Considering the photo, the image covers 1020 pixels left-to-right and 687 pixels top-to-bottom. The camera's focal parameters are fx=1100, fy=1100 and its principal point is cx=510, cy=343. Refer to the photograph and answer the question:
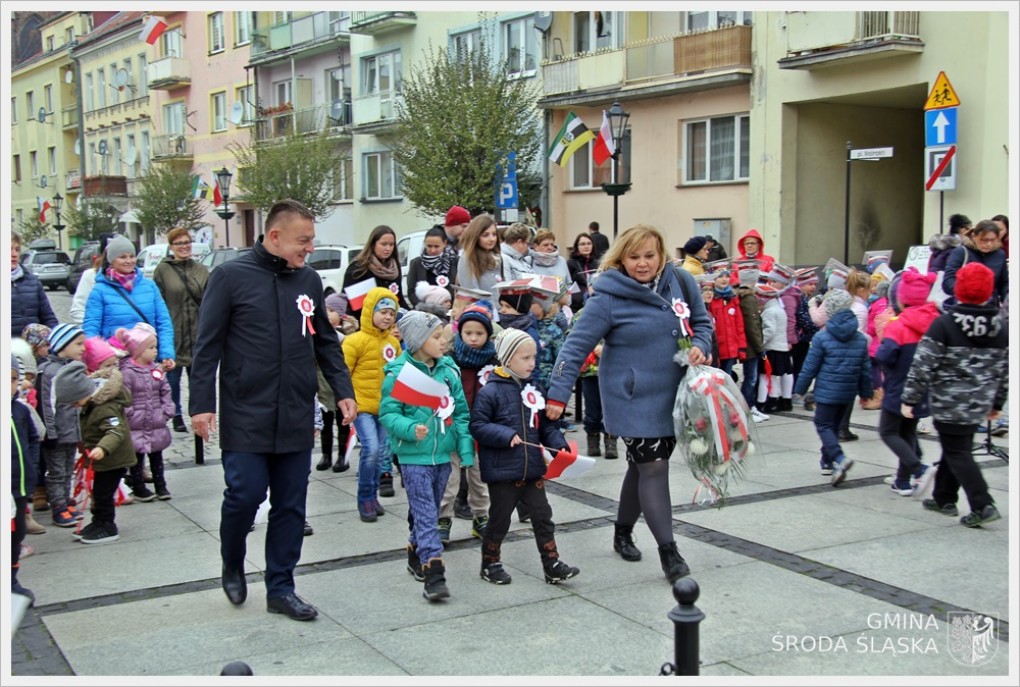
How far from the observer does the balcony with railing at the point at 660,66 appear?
24.3 meters

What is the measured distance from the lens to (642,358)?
19.0 feet

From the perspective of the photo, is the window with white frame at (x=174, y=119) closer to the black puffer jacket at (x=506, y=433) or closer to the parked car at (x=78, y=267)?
the parked car at (x=78, y=267)

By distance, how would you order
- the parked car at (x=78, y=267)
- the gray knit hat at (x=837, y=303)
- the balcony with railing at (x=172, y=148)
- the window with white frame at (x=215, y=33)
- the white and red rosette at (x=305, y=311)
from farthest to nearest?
the balcony with railing at (x=172, y=148) → the window with white frame at (x=215, y=33) → the parked car at (x=78, y=267) → the gray knit hat at (x=837, y=303) → the white and red rosette at (x=305, y=311)

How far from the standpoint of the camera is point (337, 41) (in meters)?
38.6

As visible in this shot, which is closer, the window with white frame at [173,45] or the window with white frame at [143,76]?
the window with white frame at [173,45]

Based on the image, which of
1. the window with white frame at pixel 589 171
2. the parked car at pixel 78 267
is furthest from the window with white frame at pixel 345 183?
the window with white frame at pixel 589 171

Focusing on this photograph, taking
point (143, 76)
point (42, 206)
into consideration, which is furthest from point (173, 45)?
point (42, 206)

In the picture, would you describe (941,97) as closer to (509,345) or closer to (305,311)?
(509,345)

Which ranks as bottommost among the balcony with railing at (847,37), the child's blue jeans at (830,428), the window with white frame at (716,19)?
the child's blue jeans at (830,428)

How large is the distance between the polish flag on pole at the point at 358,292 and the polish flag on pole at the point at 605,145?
1171cm

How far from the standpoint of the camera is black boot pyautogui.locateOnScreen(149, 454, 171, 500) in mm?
7859

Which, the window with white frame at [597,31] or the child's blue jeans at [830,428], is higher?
the window with white frame at [597,31]

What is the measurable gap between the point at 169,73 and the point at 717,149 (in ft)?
97.9

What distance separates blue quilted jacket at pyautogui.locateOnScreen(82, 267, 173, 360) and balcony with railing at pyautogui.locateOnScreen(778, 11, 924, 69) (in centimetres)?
1622
